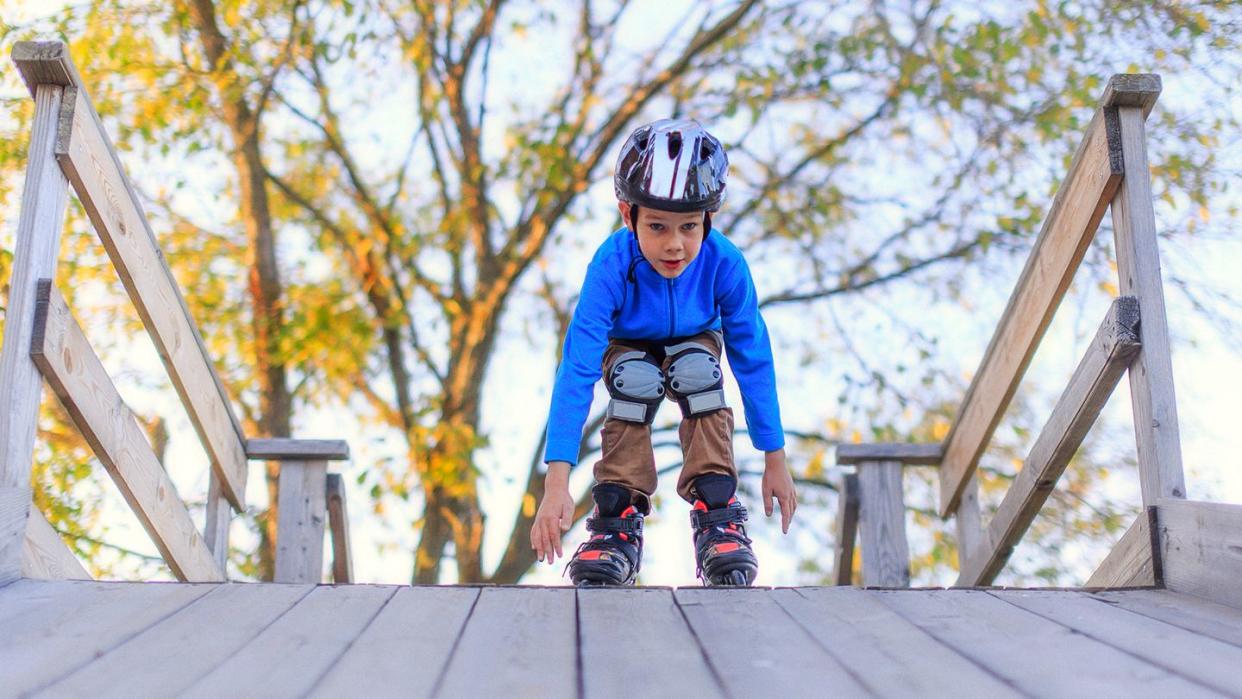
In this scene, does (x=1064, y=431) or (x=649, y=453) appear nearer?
(x=1064, y=431)

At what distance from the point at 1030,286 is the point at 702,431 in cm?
105

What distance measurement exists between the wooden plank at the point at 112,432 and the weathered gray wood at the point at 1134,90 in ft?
8.23

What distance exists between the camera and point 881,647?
2.07 m

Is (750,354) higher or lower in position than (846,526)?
higher

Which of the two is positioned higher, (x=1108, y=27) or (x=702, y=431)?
(x=1108, y=27)

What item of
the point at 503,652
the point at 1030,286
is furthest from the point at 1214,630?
the point at 1030,286

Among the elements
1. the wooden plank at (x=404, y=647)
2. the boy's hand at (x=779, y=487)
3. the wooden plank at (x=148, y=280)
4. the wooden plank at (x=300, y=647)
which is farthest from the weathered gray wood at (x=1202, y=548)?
the wooden plank at (x=148, y=280)

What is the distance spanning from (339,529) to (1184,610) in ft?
10.0

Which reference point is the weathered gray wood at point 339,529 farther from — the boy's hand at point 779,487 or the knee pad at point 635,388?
the boy's hand at point 779,487

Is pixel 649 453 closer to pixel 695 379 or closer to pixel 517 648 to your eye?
pixel 695 379

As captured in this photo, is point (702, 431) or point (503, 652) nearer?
point (503, 652)

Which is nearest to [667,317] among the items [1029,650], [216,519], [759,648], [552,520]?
[552,520]

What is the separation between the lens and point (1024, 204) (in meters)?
9.38

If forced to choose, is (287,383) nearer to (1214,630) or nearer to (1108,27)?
(1108,27)
